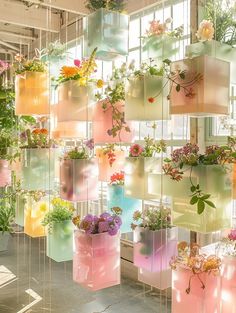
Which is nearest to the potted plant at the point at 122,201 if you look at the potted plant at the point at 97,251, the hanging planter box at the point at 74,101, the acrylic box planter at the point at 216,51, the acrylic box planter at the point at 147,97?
the potted plant at the point at 97,251

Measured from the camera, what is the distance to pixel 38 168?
3088 millimetres

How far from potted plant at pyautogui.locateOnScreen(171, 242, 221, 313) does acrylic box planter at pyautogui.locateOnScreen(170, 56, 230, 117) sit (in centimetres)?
77

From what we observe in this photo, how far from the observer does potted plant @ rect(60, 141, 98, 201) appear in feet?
8.72

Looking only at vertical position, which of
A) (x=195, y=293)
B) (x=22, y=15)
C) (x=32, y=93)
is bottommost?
(x=195, y=293)

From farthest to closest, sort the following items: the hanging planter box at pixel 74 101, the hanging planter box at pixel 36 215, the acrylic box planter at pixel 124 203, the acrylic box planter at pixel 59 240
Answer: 1. the hanging planter box at pixel 36 215
2. the acrylic box planter at pixel 59 240
3. the acrylic box planter at pixel 124 203
4. the hanging planter box at pixel 74 101

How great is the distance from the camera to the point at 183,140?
318cm

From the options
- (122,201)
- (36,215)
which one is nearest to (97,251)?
(122,201)

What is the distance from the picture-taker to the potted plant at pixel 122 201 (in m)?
2.77

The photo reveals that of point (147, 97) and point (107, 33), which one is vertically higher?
point (107, 33)

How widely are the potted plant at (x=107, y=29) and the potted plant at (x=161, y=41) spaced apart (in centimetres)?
23

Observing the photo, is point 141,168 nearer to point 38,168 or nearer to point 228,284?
point 228,284

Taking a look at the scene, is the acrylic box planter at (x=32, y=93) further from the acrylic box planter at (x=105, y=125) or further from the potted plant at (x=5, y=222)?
the potted plant at (x=5, y=222)

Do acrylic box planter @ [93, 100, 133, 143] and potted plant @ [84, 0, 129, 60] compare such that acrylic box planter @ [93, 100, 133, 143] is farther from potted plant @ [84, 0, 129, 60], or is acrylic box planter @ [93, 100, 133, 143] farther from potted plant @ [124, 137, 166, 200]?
potted plant @ [84, 0, 129, 60]

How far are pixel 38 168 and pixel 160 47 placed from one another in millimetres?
1393
